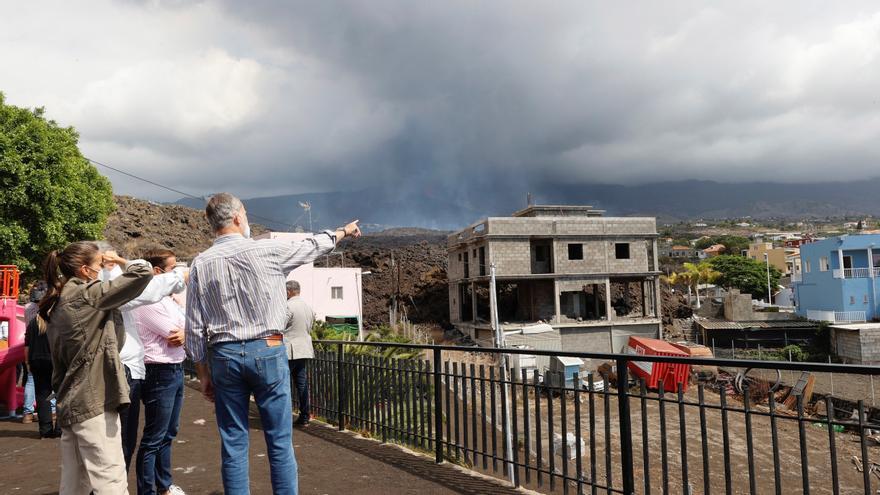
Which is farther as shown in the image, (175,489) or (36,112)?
(36,112)

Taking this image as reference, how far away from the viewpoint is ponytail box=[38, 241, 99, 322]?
3.29 meters

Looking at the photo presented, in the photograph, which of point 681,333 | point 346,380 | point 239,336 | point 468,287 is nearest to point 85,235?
point 346,380

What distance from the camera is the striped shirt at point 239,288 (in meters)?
3.10

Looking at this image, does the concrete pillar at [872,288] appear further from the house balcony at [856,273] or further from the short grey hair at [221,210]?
the short grey hair at [221,210]

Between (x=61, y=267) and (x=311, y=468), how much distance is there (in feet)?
9.41

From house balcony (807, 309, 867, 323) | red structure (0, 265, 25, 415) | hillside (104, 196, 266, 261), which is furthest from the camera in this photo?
hillside (104, 196, 266, 261)

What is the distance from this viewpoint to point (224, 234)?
3248mm

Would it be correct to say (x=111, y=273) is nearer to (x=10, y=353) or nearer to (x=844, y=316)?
(x=10, y=353)

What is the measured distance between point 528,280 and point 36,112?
1107 inches

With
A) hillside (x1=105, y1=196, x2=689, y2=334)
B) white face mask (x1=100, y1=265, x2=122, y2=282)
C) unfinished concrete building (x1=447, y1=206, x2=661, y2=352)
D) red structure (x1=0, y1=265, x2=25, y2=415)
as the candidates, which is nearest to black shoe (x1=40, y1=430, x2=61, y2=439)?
red structure (x1=0, y1=265, x2=25, y2=415)

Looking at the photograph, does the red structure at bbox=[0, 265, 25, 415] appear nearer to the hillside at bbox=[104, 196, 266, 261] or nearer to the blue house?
the hillside at bbox=[104, 196, 266, 261]

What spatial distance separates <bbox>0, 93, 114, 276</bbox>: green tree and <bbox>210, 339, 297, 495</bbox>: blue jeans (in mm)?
20064

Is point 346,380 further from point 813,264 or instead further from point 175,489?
point 813,264

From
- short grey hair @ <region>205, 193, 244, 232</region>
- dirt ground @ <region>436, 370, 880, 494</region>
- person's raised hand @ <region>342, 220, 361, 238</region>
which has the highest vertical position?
short grey hair @ <region>205, 193, 244, 232</region>
